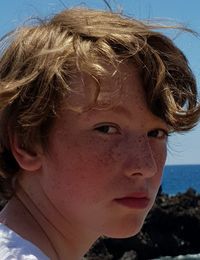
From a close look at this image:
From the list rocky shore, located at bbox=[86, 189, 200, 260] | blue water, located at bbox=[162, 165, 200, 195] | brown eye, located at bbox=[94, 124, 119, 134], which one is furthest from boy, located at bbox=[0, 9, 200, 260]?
blue water, located at bbox=[162, 165, 200, 195]

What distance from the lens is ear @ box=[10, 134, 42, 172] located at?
1.73 metres

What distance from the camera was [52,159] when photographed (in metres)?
1.69

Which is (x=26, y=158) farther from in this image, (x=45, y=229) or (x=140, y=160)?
(x=140, y=160)

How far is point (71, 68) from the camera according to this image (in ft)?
5.55

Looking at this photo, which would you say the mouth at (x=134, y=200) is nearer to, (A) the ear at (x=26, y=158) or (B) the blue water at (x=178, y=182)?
(A) the ear at (x=26, y=158)

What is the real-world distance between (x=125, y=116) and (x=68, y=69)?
177 millimetres

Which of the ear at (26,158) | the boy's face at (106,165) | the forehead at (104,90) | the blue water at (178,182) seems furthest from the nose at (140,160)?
the blue water at (178,182)

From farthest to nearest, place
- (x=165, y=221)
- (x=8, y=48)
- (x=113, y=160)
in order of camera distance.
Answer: (x=165, y=221) → (x=8, y=48) → (x=113, y=160)

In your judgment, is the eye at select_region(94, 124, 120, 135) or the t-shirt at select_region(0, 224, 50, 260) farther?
the eye at select_region(94, 124, 120, 135)

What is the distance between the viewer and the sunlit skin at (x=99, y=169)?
1.64 meters

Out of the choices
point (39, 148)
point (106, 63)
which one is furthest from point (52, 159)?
point (106, 63)

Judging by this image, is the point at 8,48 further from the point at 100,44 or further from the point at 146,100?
the point at 146,100

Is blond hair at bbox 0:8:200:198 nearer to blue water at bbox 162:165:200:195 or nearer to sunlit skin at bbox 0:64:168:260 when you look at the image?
sunlit skin at bbox 0:64:168:260

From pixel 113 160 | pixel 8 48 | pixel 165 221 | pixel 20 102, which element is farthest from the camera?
pixel 165 221
